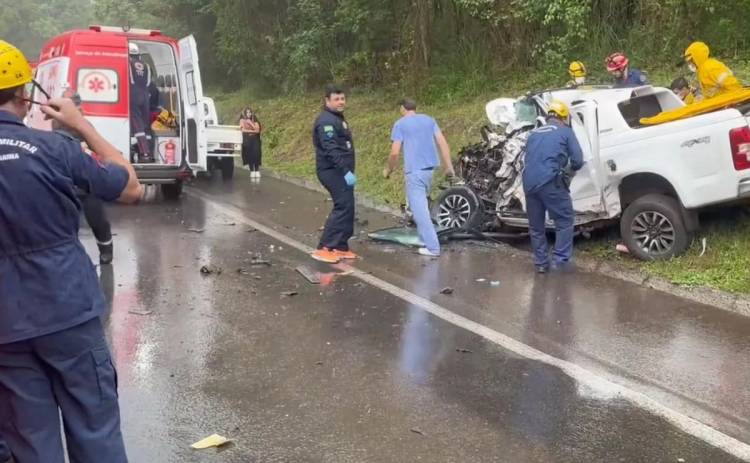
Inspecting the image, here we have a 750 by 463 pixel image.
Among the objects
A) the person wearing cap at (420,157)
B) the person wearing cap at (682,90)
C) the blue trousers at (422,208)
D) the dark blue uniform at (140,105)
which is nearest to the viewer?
the person wearing cap at (420,157)

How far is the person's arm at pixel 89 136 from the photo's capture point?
273cm

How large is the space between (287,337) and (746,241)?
4.67m

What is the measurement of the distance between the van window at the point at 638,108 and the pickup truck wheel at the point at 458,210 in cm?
205

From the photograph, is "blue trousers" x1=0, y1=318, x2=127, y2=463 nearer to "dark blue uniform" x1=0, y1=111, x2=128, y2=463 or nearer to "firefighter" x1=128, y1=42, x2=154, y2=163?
"dark blue uniform" x1=0, y1=111, x2=128, y2=463

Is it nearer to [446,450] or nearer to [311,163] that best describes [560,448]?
[446,450]

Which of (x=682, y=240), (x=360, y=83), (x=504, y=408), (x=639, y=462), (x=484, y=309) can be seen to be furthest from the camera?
(x=360, y=83)

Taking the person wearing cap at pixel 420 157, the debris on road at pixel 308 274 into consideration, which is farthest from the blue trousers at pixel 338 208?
the person wearing cap at pixel 420 157

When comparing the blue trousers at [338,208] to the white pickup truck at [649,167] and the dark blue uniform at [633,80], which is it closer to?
the white pickup truck at [649,167]

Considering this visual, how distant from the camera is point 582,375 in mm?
4984

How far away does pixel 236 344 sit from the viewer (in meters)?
5.67

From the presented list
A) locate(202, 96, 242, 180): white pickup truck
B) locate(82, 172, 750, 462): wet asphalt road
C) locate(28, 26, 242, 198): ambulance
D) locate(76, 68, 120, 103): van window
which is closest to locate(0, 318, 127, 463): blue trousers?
locate(82, 172, 750, 462): wet asphalt road

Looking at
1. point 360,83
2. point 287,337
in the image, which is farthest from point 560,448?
point 360,83

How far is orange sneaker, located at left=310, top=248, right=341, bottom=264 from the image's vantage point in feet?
27.0

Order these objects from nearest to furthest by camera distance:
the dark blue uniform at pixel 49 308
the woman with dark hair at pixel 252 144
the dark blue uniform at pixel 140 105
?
the dark blue uniform at pixel 49 308 < the dark blue uniform at pixel 140 105 < the woman with dark hair at pixel 252 144
